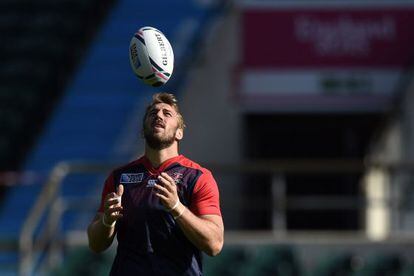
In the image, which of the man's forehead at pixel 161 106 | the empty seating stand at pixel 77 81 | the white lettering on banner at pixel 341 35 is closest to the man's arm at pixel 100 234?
the man's forehead at pixel 161 106

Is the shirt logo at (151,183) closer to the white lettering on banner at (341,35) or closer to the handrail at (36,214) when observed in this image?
the handrail at (36,214)

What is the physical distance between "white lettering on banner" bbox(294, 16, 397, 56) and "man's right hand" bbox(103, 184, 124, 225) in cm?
1057

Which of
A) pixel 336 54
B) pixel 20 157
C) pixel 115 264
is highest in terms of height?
pixel 336 54

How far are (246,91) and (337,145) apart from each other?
1.51 metres

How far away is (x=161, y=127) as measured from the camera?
22.5 feet

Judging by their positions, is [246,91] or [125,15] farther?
[125,15]

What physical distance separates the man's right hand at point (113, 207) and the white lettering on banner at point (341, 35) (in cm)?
1057

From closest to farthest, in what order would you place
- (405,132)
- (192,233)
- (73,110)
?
(192,233), (405,132), (73,110)

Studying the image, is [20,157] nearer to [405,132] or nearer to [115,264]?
[405,132]

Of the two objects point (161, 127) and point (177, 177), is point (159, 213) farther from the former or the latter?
point (161, 127)

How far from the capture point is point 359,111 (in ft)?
55.9

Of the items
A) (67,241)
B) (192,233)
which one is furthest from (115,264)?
(67,241)

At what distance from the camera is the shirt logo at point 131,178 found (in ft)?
22.8

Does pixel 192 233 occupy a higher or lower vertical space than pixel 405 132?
lower
